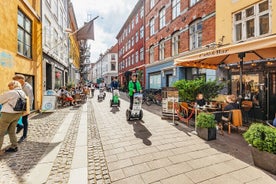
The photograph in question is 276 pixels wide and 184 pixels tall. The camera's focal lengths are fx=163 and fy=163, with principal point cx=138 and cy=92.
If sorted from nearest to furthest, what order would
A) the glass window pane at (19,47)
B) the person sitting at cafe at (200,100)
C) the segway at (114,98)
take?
the person sitting at cafe at (200,100)
the glass window pane at (19,47)
the segway at (114,98)

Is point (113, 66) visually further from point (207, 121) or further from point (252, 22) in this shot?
point (207, 121)

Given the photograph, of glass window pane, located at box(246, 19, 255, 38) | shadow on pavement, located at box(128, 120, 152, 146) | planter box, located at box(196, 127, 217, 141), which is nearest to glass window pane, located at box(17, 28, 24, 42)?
shadow on pavement, located at box(128, 120, 152, 146)

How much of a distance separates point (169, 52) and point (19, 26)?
431 inches

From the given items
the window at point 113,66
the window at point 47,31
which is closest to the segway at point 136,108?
the window at point 47,31

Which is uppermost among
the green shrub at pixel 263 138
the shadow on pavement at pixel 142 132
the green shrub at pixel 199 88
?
the green shrub at pixel 199 88

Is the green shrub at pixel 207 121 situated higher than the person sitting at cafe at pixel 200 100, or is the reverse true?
the person sitting at cafe at pixel 200 100

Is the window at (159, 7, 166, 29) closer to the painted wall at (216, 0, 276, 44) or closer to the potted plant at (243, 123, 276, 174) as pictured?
the painted wall at (216, 0, 276, 44)

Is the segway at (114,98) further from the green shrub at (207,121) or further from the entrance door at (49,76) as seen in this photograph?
the green shrub at (207,121)

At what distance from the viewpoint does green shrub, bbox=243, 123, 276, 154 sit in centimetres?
297

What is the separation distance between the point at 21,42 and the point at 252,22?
10987mm

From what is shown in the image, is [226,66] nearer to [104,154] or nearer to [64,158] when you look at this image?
[104,154]

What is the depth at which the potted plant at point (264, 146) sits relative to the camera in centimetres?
→ 296

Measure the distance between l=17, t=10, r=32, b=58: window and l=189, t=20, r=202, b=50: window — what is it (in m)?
10.1

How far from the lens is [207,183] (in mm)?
2719
